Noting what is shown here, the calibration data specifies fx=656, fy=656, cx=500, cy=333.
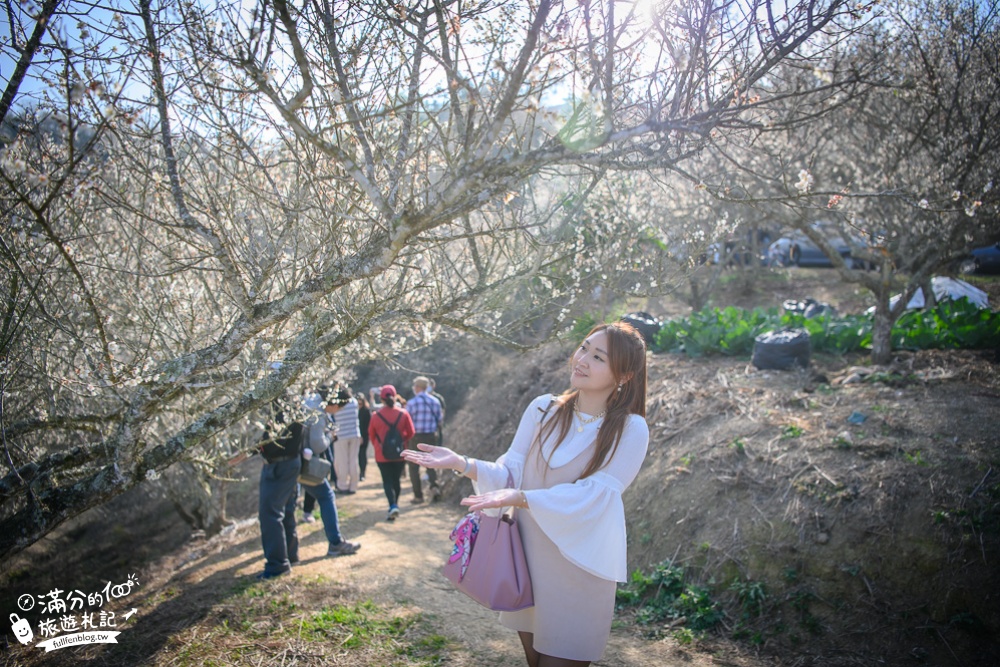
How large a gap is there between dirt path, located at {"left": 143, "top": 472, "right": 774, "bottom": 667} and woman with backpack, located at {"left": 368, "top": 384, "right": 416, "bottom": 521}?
388 millimetres

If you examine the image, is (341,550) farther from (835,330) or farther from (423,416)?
(835,330)

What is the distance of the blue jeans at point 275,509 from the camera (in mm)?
5652

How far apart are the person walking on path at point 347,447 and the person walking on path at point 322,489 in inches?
94.7

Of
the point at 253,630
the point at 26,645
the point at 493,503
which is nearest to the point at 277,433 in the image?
the point at 253,630

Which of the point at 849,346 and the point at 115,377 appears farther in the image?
the point at 849,346

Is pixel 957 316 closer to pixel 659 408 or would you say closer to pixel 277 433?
pixel 659 408

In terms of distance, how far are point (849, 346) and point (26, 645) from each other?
9.19 m

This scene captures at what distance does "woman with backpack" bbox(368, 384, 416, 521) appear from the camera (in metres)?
8.24

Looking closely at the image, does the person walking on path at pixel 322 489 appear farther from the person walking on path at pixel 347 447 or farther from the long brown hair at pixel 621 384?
the long brown hair at pixel 621 384

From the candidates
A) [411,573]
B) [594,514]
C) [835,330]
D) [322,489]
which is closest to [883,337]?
[835,330]

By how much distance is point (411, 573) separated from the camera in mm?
6035

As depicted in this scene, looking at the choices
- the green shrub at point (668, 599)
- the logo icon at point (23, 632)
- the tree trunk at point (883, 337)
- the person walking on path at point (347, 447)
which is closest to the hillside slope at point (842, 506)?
the green shrub at point (668, 599)

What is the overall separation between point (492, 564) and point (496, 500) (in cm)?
37

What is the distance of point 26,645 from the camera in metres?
4.98
